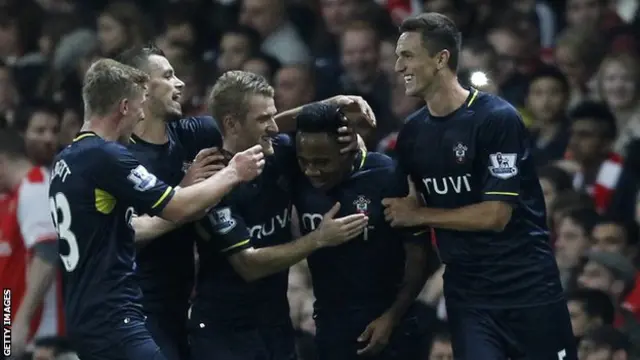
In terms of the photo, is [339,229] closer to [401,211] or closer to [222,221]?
[401,211]

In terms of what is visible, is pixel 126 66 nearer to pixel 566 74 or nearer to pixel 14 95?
pixel 566 74

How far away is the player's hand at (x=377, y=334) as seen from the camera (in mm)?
→ 9062

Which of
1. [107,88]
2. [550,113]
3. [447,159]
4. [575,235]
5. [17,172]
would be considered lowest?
[575,235]

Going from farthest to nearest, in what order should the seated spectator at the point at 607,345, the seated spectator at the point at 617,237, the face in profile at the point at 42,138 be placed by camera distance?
the face in profile at the point at 42,138, the seated spectator at the point at 617,237, the seated spectator at the point at 607,345

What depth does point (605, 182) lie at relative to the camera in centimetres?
1182

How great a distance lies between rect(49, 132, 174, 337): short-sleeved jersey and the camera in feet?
27.2

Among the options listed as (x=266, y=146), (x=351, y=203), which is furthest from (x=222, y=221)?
(x=351, y=203)

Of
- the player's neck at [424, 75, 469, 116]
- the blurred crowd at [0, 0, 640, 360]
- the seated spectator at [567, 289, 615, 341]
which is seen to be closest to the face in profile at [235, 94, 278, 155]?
the player's neck at [424, 75, 469, 116]

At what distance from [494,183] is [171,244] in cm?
161

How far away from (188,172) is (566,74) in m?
4.53

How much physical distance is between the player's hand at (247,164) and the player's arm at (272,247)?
0.44 m

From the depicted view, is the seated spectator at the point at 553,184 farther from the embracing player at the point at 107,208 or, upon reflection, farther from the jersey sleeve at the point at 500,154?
the embracing player at the point at 107,208

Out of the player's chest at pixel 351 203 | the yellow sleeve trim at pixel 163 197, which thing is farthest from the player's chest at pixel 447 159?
the yellow sleeve trim at pixel 163 197

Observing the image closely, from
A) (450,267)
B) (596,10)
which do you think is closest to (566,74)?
(596,10)
